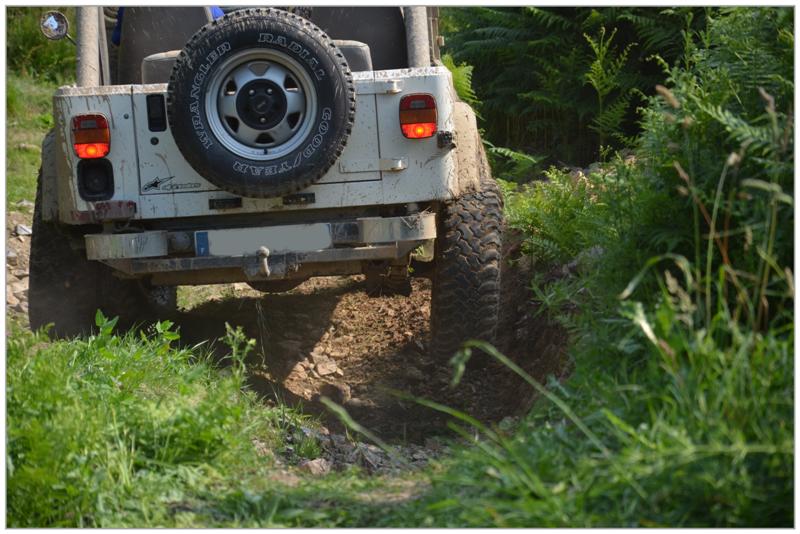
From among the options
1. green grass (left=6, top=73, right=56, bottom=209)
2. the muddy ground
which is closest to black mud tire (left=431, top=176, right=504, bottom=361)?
the muddy ground

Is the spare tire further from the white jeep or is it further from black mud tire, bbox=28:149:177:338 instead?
black mud tire, bbox=28:149:177:338

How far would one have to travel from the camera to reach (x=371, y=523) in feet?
10.8

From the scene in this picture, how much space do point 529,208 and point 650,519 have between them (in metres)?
4.22

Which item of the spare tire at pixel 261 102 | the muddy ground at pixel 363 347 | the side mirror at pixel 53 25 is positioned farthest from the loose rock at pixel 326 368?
the side mirror at pixel 53 25

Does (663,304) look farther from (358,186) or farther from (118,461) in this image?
(358,186)

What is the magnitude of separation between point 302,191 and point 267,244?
302 mm

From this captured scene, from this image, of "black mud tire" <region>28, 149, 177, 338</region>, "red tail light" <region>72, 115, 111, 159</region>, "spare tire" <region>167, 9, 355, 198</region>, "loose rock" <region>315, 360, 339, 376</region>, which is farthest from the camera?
"loose rock" <region>315, 360, 339, 376</region>

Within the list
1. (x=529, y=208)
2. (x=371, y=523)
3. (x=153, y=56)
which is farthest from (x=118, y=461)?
(x=529, y=208)

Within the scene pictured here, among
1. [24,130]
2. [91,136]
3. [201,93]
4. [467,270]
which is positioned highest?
[24,130]

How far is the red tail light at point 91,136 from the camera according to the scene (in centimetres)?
497

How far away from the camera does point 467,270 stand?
5.35m

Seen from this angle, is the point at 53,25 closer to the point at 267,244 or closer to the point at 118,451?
the point at 267,244

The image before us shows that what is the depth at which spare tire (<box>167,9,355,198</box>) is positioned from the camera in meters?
4.64

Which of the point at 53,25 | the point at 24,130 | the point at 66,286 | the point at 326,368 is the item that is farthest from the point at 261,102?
the point at 24,130
